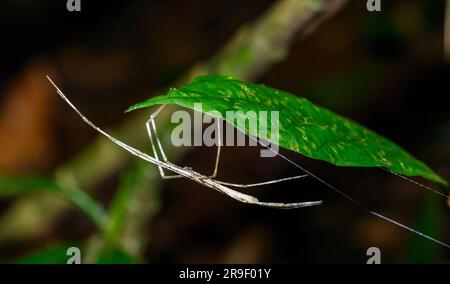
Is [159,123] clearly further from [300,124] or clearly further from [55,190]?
[300,124]

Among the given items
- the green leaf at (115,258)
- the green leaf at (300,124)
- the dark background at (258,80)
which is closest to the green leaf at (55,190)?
the green leaf at (115,258)

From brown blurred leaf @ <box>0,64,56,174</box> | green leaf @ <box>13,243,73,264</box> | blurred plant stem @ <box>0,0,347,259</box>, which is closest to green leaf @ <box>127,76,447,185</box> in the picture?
blurred plant stem @ <box>0,0,347,259</box>

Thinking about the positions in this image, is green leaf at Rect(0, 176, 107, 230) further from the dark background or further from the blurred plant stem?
the dark background

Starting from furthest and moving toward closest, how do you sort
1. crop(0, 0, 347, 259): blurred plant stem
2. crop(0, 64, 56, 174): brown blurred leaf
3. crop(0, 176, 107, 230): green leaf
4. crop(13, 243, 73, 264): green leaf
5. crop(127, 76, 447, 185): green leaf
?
crop(0, 64, 56, 174): brown blurred leaf, crop(0, 176, 107, 230): green leaf, crop(13, 243, 73, 264): green leaf, crop(0, 0, 347, 259): blurred plant stem, crop(127, 76, 447, 185): green leaf

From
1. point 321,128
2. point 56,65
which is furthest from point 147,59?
point 321,128

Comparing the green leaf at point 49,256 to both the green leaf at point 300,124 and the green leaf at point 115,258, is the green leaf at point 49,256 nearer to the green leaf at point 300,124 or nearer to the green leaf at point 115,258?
the green leaf at point 115,258
